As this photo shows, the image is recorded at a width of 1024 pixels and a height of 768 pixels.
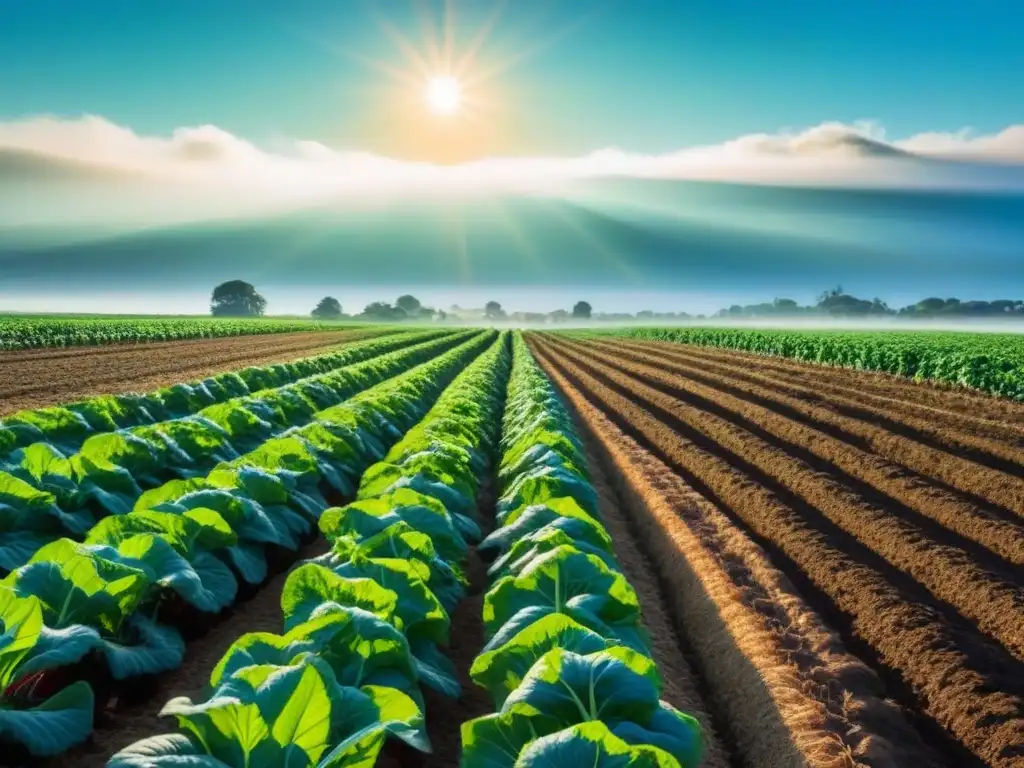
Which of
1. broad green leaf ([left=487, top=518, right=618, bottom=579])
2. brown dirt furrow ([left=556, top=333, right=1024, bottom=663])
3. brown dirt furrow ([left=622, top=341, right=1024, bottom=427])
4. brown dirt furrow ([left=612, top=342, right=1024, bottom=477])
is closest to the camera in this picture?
broad green leaf ([left=487, top=518, right=618, bottom=579])

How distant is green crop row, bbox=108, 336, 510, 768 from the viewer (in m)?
2.95

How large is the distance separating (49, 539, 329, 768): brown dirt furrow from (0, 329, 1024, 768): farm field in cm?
2

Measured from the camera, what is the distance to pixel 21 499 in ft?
20.3

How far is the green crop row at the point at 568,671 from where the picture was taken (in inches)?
112

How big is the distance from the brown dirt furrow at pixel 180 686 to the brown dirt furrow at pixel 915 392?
607 inches

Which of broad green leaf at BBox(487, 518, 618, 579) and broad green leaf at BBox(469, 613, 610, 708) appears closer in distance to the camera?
broad green leaf at BBox(469, 613, 610, 708)

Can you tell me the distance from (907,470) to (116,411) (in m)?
11.1

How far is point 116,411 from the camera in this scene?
466 inches

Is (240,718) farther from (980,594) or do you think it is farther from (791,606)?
(980,594)

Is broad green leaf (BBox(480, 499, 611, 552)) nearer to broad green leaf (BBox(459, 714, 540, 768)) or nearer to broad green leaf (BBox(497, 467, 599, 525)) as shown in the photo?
broad green leaf (BBox(497, 467, 599, 525))

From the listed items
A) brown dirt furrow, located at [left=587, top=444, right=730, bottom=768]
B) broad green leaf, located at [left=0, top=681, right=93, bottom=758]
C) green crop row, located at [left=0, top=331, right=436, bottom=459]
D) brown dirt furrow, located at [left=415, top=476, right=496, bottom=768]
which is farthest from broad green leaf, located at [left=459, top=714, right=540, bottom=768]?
green crop row, located at [left=0, top=331, right=436, bottom=459]

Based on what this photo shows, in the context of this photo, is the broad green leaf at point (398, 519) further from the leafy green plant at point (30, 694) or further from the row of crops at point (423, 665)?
the leafy green plant at point (30, 694)

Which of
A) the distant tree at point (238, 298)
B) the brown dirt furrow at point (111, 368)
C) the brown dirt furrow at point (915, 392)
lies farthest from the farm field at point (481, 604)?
the distant tree at point (238, 298)

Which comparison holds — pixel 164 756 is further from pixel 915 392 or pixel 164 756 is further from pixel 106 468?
pixel 915 392
